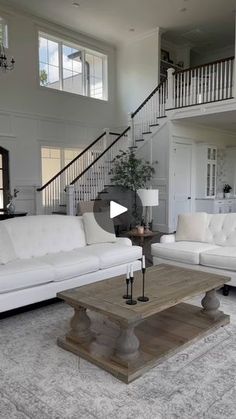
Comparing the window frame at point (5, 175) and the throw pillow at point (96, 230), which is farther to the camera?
the window frame at point (5, 175)

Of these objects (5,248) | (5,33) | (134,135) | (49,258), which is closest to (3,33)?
(5,33)

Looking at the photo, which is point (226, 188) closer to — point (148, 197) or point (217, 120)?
point (217, 120)

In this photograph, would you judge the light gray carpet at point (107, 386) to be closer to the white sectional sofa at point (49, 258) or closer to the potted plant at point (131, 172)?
the white sectional sofa at point (49, 258)

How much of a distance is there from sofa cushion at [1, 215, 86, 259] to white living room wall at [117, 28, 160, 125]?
679 cm

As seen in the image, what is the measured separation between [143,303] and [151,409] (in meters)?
0.68

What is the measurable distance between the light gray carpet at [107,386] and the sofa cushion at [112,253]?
4.22 feet

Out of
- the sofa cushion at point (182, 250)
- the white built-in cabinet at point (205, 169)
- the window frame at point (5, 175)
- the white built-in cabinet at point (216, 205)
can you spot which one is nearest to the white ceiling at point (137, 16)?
the white built-in cabinet at point (205, 169)

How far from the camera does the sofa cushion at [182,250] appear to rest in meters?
4.17

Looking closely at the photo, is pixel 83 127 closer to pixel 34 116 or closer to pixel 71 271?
pixel 34 116

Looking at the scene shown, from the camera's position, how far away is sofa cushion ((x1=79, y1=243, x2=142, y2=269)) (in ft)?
13.0

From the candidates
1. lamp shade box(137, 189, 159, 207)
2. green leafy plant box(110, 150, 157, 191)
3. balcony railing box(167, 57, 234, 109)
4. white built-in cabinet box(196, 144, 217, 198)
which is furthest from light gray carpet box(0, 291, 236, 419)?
white built-in cabinet box(196, 144, 217, 198)

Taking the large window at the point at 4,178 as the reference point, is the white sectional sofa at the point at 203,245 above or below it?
below

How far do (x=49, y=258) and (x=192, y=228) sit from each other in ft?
7.20

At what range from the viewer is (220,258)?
3.90 metres
